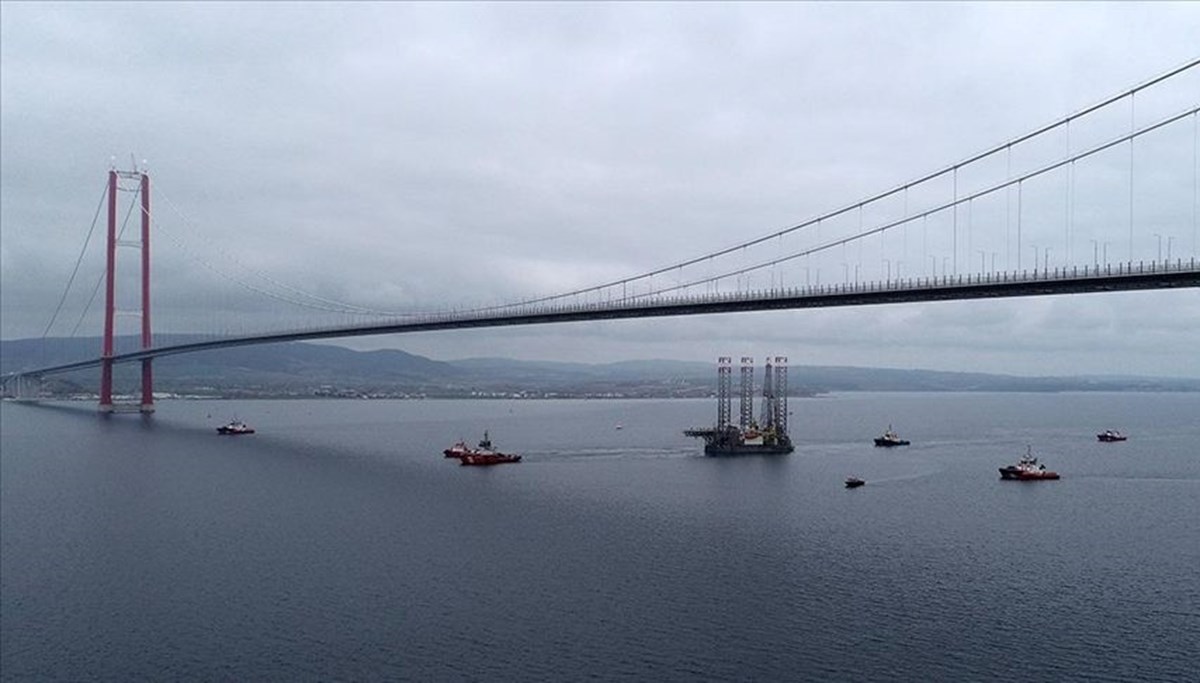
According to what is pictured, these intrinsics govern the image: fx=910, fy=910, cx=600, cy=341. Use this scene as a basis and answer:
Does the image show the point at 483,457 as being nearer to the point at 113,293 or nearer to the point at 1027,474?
the point at 1027,474

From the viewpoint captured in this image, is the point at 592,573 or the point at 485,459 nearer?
the point at 592,573

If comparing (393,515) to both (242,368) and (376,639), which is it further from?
(242,368)

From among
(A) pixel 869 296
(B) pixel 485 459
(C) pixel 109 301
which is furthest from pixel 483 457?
(C) pixel 109 301

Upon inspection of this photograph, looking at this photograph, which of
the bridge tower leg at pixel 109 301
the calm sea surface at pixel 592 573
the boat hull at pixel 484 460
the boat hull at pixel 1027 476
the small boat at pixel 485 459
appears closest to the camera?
the calm sea surface at pixel 592 573

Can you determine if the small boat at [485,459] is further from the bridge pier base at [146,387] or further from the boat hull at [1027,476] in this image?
the bridge pier base at [146,387]

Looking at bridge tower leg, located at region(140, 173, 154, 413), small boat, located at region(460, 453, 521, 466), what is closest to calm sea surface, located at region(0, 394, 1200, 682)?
small boat, located at region(460, 453, 521, 466)

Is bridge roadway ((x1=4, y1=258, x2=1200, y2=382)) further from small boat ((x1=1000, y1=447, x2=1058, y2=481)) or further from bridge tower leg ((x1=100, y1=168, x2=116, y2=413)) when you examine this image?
bridge tower leg ((x1=100, y1=168, x2=116, y2=413))

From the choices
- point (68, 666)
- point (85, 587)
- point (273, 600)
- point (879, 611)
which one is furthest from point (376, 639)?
point (879, 611)

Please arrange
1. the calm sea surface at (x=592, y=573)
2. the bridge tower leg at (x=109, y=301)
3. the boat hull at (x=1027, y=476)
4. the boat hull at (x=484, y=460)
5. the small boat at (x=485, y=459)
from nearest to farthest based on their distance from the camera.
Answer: the calm sea surface at (x=592, y=573), the boat hull at (x=1027, y=476), the boat hull at (x=484, y=460), the small boat at (x=485, y=459), the bridge tower leg at (x=109, y=301)

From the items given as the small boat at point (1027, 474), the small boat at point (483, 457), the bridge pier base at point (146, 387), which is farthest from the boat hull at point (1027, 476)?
the bridge pier base at point (146, 387)
